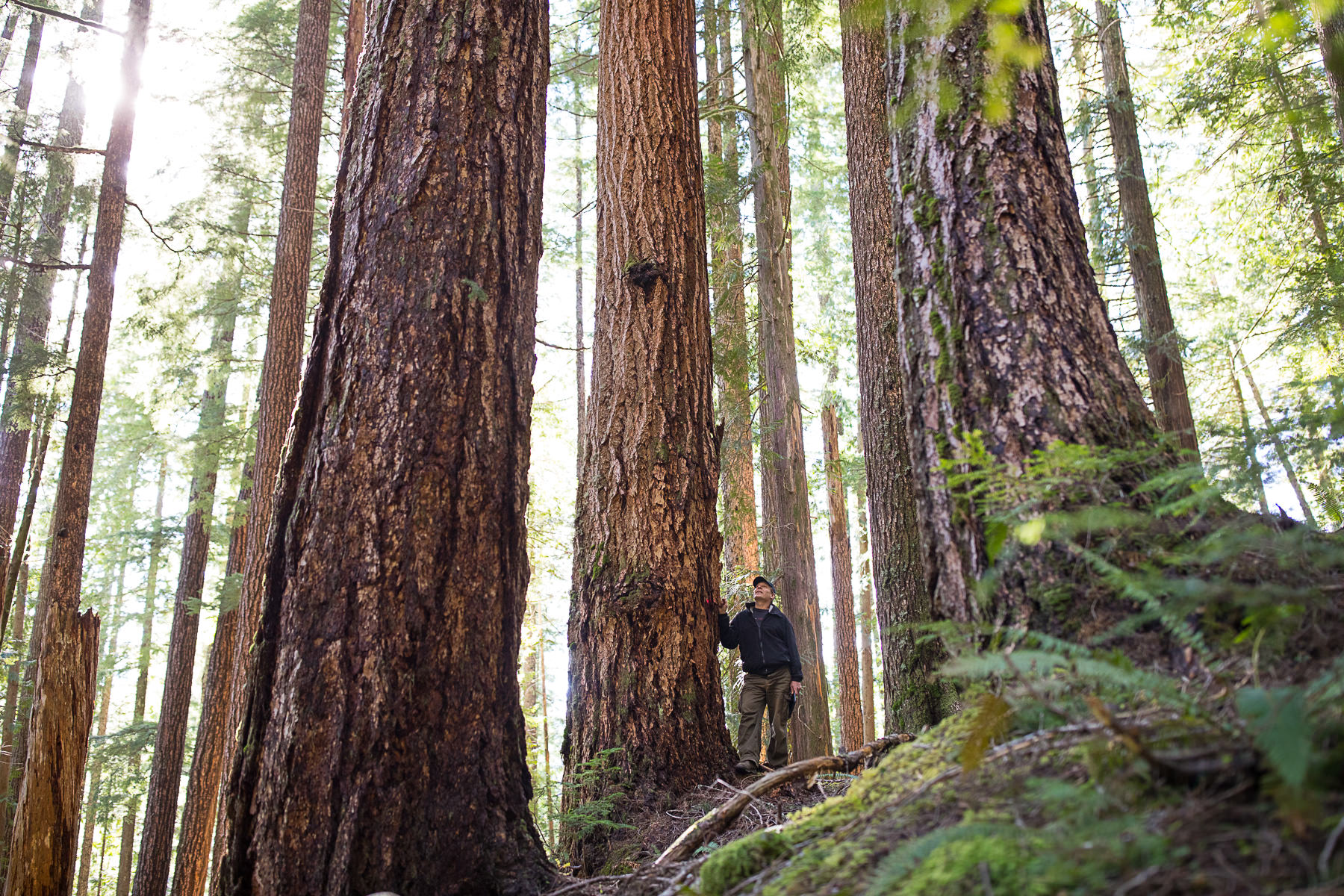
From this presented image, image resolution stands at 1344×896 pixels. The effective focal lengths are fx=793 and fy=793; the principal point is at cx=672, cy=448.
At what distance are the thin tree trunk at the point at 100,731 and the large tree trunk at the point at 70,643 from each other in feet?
30.8

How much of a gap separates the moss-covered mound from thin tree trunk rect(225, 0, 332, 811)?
789 cm

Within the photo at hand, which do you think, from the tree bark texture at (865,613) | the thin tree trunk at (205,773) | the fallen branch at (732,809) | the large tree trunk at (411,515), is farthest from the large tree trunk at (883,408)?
the tree bark texture at (865,613)

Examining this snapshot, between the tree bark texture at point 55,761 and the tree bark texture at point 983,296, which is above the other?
the tree bark texture at point 983,296

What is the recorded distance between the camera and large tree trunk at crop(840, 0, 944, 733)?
517 cm

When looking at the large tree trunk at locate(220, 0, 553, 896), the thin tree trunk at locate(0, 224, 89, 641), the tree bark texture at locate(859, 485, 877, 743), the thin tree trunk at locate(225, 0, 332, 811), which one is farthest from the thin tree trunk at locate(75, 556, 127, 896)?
the large tree trunk at locate(220, 0, 553, 896)

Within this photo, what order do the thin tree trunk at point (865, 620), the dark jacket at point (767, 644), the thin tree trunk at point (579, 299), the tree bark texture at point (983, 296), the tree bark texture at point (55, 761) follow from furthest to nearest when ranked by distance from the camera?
the thin tree trunk at point (865, 620) → the thin tree trunk at point (579, 299) → the dark jacket at point (767, 644) → the tree bark texture at point (55, 761) → the tree bark texture at point (983, 296)

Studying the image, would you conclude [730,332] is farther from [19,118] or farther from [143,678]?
[143,678]

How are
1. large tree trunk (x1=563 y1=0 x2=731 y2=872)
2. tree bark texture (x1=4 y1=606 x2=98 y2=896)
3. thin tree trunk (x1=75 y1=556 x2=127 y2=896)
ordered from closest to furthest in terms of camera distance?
large tree trunk (x1=563 y1=0 x2=731 y2=872), tree bark texture (x1=4 y1=606 x2=98 y2=896), thin tree trunk (x1=75 y1=556 x2=127 y2=896)

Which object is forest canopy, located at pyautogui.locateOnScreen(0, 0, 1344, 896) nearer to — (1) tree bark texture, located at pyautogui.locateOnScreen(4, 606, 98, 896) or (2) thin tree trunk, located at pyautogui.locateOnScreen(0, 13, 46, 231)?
(1) tree bark texture, located at pyautogui.locateOnScreen(4, 606, 98, 896)

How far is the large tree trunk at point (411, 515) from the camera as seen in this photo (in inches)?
93.4

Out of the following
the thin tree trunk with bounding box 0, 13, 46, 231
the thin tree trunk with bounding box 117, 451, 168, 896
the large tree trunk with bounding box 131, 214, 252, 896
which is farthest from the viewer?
the thin tree trunk with bounding box 117, 451, 168, 896

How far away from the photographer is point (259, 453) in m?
9.21

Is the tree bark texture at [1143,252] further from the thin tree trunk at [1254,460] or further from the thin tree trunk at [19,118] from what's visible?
the thin tree trunk at [19,118]

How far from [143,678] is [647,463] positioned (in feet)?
81.4
